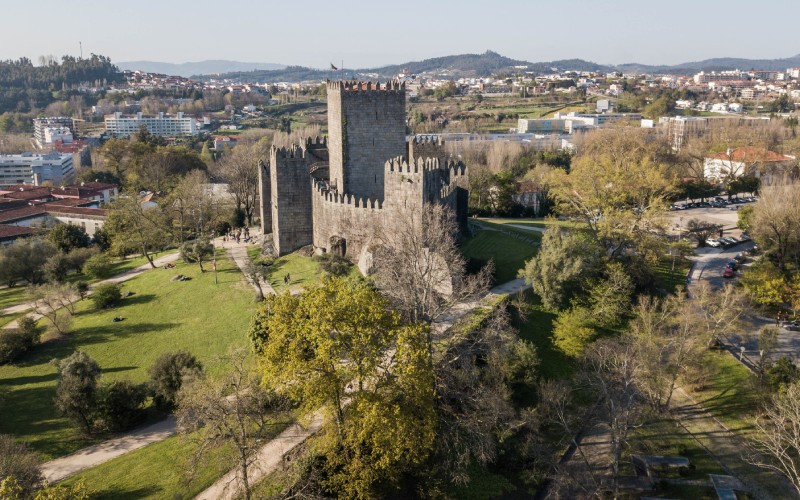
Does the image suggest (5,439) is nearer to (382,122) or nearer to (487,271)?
(487,271)

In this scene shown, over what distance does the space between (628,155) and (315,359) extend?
51.6 m

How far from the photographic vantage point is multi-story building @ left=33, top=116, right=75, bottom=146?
144 meters

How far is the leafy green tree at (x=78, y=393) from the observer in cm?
2334

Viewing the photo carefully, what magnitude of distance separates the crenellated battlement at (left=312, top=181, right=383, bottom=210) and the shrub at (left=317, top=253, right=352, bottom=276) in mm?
3457

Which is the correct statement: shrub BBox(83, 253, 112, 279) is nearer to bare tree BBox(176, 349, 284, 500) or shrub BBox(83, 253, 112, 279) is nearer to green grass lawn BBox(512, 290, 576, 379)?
bare tree BBox(176, 349, 284, 500)

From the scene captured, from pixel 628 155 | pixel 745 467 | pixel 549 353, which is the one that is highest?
pixel 628 155

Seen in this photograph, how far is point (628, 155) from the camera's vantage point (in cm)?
6009

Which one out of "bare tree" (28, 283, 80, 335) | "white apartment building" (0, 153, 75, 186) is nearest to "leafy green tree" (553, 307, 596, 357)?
"bare tree" (28, 283, 80, 335)

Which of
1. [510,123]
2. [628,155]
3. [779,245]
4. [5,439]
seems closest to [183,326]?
[5,439]

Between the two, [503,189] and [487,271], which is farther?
[503,189]

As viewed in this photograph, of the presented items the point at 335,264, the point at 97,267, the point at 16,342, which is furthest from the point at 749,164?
the point at 16,342

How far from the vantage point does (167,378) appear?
82.9 feet

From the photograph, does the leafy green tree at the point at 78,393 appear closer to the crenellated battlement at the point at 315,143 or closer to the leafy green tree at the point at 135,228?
the crenellated battlement at the point at 315,143

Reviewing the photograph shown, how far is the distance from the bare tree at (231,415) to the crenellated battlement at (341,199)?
48.5 ft
